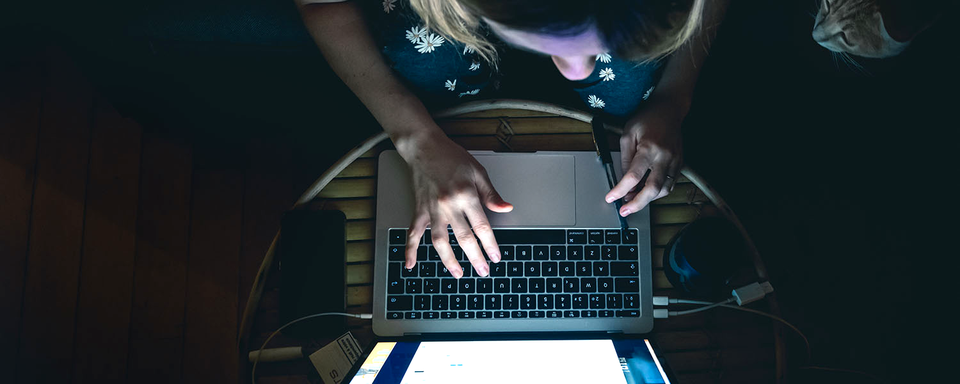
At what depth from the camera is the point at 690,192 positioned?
889 millimetres

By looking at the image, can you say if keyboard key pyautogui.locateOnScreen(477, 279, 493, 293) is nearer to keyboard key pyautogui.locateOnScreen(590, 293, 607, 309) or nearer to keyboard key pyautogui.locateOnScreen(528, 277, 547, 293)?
keyboard key pyautogui.locateOnScreen(528, 277, 547, 293)

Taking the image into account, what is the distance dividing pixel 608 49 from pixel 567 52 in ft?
0.19

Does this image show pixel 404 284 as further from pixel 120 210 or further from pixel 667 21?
pixel 120 210

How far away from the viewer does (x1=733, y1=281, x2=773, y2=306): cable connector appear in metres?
0.80

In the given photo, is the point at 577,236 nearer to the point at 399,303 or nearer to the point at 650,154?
the point at 650,154

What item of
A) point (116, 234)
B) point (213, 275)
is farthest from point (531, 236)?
point (116, 234)

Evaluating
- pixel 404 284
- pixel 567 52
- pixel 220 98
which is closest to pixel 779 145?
pixel 567 52

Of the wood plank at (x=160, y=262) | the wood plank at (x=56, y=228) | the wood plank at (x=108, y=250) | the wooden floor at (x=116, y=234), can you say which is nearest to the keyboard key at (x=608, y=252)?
the wooden floor at (x=116, y=234)

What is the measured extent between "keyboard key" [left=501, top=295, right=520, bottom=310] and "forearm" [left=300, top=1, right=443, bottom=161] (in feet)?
1.11

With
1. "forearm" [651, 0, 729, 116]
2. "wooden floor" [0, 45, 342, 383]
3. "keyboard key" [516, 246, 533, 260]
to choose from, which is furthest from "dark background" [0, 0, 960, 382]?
"keyboard key" [516, 246, 533, 260]

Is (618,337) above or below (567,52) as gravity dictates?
below

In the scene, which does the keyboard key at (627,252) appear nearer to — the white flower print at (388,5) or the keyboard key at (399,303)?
the keyboard key at (399,303)

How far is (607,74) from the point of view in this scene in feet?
2.91

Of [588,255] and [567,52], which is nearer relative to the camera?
[567,52]
